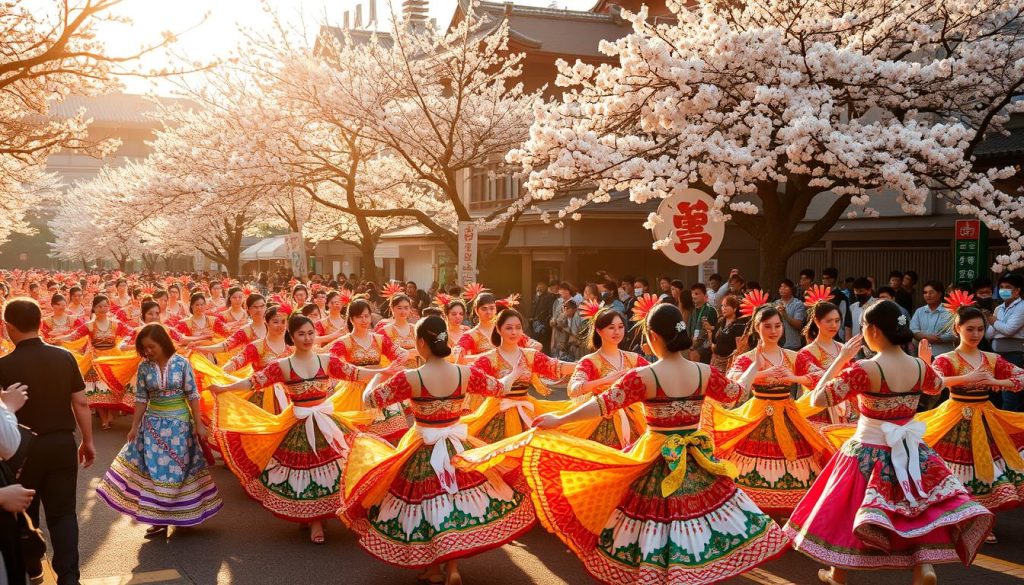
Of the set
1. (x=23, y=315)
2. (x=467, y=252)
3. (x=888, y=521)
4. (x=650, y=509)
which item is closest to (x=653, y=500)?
(x=650, y=509)

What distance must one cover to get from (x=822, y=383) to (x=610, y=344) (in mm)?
1926

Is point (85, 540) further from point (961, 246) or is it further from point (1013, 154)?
point (1013, 154)

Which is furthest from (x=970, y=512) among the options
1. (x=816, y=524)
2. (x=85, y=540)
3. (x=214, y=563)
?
(x=85, y=540)

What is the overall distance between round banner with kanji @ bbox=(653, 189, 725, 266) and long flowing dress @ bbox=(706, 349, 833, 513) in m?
3.83

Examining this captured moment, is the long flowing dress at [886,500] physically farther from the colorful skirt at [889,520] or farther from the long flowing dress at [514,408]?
the long flowing dress at [514,408]

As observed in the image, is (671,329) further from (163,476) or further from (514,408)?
(163,476)

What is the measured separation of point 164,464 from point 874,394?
16.1ft

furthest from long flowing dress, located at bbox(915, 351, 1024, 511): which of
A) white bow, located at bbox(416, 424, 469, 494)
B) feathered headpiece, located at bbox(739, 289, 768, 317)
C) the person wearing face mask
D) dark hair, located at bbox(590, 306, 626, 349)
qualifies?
the person wearing face mask

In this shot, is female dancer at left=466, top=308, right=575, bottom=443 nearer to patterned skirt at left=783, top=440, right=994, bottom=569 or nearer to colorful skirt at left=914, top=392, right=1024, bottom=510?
patterned skirt at left=783, top=440, right=994, bottom=569

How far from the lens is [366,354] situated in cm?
945

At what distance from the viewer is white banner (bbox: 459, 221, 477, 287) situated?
666 inches

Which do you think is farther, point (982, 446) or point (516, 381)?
point (516, 381)

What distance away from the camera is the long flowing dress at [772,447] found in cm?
706

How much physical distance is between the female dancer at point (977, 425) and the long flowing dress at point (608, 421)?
6.94ft
